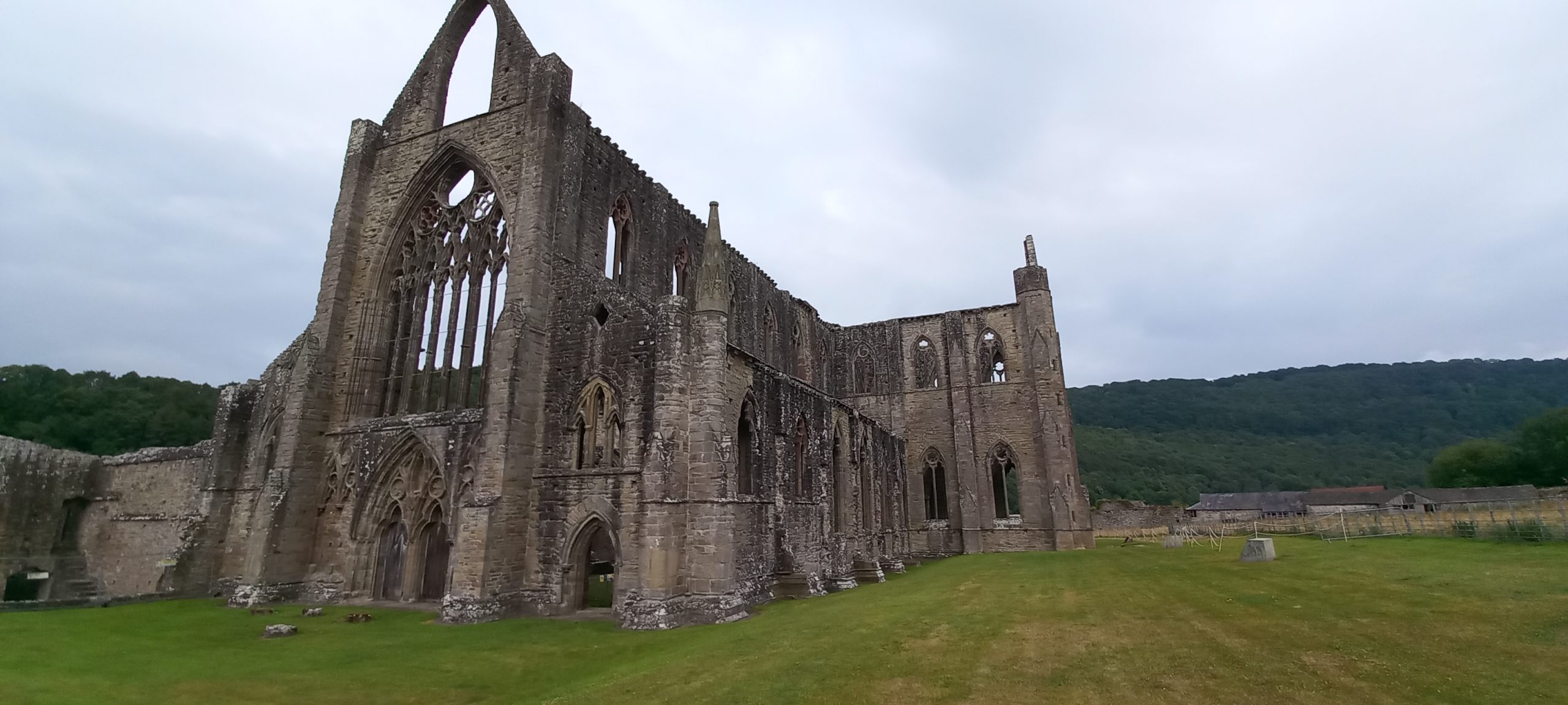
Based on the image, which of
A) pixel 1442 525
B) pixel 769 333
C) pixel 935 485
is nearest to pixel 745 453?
pixel 769 333

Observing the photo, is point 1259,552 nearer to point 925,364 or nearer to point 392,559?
point 925,364

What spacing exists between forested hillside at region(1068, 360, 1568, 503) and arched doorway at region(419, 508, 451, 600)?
76551 mm

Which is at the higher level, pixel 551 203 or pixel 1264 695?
pixel 551 203

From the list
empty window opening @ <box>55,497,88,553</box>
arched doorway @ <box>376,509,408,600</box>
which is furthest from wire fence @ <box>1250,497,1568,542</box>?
empty window opening @ <box>55,497,88,553</box>

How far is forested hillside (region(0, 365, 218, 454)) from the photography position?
143ft

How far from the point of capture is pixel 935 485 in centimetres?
3659

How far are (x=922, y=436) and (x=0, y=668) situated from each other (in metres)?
33.2

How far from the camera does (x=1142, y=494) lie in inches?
3216

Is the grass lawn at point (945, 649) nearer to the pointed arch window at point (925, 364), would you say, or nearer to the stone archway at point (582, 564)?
the stone archway at point (582, 564)

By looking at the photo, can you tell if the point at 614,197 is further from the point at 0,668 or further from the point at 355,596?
the point at 0,668

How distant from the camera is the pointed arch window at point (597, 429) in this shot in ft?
53.9

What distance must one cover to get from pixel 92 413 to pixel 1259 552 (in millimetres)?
63700

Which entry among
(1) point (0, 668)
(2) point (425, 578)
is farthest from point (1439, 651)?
(2) point (425, 578)

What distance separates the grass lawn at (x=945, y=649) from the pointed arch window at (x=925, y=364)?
71.9 ft
